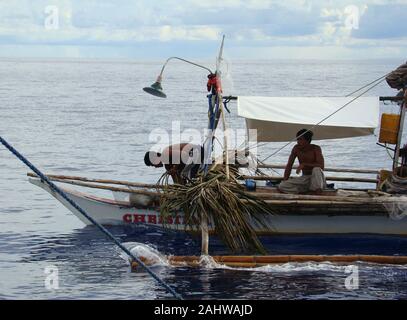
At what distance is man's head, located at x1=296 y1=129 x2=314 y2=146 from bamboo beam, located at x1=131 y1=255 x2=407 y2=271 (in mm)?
2712

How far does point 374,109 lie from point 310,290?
195 inches

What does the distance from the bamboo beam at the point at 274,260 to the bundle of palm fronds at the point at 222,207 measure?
2.20 ft

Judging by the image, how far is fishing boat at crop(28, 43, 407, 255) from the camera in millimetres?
17250

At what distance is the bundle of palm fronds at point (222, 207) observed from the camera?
16.6 m

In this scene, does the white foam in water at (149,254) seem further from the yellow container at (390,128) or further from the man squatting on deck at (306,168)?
the yellow container at (390,128)

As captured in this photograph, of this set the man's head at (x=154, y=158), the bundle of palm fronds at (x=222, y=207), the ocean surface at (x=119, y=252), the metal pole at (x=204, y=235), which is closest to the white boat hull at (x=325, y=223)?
the ocean surface at (x=119, y=252)

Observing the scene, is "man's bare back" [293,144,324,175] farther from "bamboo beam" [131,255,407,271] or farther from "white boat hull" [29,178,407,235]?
"bamboo beam" [131,255,407,271]

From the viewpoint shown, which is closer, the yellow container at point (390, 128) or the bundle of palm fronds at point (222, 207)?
the bundle of palm fronds at point (222, 207)

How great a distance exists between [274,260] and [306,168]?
265 cm

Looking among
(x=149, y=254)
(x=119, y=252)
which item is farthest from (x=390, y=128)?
(x=119, y=252)

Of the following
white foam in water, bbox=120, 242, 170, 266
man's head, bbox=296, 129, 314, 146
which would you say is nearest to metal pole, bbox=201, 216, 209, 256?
white foam in water, bbox=120, 242, 170, 266

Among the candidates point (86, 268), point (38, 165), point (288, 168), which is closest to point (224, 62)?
point (288, 168)

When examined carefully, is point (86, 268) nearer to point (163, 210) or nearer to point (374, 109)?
point (163, 210)

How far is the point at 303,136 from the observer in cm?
1773
